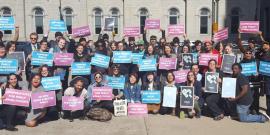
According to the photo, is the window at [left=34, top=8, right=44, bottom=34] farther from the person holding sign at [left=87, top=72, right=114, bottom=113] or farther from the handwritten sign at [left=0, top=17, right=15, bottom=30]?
the person holding sign at [left=87, top=72, right=114, bottom=113]

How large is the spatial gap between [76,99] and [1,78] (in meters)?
1.97

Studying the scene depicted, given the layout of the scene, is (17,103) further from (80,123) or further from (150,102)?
(150,102)

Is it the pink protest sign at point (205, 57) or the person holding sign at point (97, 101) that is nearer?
the person holding sign at point (97, 101)

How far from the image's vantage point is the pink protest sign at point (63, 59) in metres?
10.8

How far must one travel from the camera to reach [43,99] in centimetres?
941

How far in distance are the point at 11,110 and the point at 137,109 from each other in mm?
3085

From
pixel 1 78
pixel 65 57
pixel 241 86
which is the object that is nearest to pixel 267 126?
pixel 241 86

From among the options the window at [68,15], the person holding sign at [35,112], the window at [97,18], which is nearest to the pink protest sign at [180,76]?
the person holding sign at [35,112]

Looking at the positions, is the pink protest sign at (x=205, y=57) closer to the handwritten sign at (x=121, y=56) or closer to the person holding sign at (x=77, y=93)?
the handwritten sign at (x=121, y=56)

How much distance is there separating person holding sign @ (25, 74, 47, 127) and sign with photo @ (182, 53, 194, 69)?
4126mm

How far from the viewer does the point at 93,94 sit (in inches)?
399

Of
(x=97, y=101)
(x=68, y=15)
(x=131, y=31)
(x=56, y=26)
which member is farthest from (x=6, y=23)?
(x=68, y=15)

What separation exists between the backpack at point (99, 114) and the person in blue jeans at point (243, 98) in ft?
9.90

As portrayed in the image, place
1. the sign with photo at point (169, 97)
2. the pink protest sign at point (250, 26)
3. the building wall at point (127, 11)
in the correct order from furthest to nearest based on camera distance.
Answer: the building wall at point (127, 11) → the pink protest sign at point (250, 26) → the sign with photo at point (169, 97)
